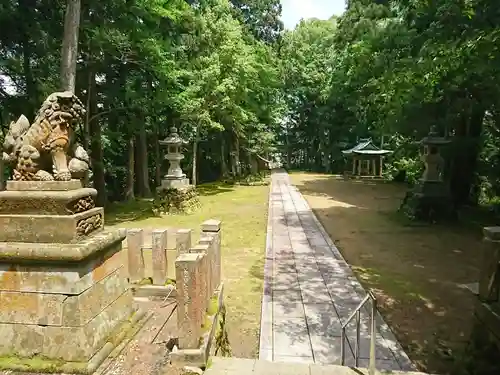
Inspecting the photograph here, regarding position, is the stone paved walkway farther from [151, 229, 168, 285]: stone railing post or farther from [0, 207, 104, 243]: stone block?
[0, 207, 104, 243]: stone block

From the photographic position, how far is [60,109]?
332 cm

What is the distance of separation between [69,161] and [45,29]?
10225 mm

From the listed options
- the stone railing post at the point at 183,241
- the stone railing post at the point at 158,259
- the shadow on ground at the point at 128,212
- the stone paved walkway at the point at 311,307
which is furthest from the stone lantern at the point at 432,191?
the stone railing post at the point at 158,259

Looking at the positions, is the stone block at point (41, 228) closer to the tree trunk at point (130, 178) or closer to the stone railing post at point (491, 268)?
the stone railing post at point (491, 268)

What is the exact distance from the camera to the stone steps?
308cm

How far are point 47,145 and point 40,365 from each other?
1.81 meters

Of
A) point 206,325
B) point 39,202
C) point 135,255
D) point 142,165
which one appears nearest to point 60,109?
point 39,202

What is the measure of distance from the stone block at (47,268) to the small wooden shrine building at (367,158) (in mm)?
28616

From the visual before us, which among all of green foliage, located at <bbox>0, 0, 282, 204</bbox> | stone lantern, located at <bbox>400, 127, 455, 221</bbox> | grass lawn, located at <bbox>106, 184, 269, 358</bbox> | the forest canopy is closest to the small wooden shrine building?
the forest canopy

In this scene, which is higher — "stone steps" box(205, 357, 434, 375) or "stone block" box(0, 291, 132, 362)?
"stone block" box(0, 291, 132, 362)

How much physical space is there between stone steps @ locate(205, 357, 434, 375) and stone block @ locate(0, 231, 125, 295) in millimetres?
1300

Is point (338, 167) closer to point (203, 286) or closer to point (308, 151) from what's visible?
point (308, 151)

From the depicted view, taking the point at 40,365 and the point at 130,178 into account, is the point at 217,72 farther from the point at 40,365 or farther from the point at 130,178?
the point at 40,365

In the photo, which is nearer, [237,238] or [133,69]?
[237,238]
